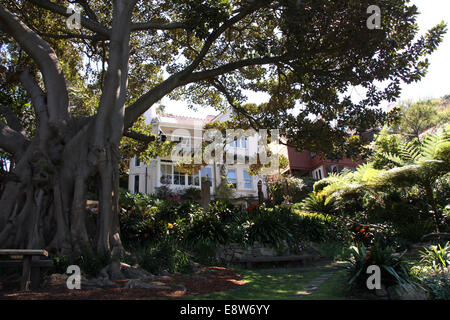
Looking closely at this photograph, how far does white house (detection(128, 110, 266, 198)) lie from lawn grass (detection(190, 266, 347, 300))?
2051 cm

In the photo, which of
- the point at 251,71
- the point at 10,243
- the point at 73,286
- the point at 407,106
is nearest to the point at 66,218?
the point at 10,243

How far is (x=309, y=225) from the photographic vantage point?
12.9 metres

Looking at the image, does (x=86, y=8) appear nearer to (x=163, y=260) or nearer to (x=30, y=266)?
(x=163, y=260)

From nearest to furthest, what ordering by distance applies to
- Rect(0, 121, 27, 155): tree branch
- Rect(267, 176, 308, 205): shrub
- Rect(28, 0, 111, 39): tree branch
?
Rect(0, 121, 27, 155): tree branch < Rect(28, 0, 111, 39): tree branch < Rect(267, 176, 308, 205): shrub

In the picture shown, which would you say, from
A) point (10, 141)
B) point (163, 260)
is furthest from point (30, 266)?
point (10, 141)

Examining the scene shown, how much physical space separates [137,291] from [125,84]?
19.7ft

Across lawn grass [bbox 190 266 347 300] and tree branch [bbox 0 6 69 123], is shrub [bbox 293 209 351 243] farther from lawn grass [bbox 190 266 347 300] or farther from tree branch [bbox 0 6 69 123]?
tree branch [bbox 0 6 69 123]

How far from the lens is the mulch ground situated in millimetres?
5008

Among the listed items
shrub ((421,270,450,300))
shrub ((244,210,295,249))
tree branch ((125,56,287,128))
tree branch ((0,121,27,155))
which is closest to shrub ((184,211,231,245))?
shrub ((244,210,295,249))

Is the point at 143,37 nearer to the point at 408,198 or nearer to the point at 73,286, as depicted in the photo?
the point at 73,286

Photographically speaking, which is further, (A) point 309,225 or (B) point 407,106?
(B) point 407,106

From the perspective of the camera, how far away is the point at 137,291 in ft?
17.9

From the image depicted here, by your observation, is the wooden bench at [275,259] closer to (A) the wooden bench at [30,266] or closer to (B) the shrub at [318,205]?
(A) the wooden bench at [30,266]
